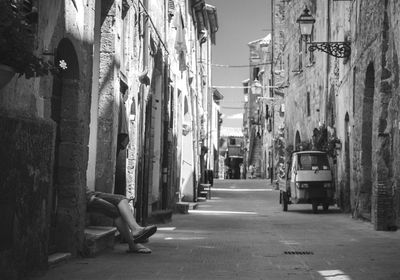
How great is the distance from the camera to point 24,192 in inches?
213

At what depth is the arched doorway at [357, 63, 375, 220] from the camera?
1485 cm

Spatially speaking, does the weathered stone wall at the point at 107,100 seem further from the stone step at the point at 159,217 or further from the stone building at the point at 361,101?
the stone building at the point at 361,101

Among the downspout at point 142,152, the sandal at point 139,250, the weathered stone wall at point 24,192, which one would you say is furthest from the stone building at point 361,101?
the weathered stone wall at point 24,192

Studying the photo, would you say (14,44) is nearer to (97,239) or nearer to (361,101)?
(97,239)

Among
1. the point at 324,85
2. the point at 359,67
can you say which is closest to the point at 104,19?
the point at 359,67

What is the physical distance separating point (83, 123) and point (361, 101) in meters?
8.98

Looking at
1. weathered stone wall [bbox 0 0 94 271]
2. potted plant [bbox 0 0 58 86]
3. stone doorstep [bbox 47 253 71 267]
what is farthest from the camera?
stone doorstep [bbox 47 253 71 267]

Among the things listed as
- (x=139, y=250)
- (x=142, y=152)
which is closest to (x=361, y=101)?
(x=142, y=152)

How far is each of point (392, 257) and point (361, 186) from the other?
23.5 feet

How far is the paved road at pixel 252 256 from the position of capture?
6.60 meters

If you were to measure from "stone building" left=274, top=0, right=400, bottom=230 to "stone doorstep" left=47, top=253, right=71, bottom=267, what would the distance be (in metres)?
6.65

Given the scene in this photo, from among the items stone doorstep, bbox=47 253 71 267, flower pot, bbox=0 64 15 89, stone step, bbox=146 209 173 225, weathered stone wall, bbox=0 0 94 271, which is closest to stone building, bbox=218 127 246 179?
stone step, bbox=146 209 173 225

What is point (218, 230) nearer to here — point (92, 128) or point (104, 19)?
point (92, 128)

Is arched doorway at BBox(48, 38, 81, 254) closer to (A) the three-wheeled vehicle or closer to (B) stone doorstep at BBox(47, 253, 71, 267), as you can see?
(B) stone doorstep at BBox(47, 253, 71, 267)
